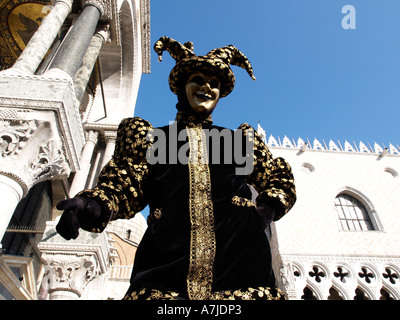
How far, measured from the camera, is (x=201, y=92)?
1.41 metres

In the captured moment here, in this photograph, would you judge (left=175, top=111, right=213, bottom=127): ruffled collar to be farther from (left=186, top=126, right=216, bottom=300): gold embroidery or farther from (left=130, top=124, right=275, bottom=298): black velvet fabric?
(left=130, top=124, right=275, bottom=298): black velvet fabric

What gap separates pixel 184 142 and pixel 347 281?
11490 mm

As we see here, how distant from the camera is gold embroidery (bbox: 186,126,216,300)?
0.93 m

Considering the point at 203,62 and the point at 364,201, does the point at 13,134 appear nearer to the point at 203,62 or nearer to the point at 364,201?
the point at 203,62

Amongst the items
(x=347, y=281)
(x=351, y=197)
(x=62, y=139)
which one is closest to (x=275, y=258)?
(x=347, y=281)

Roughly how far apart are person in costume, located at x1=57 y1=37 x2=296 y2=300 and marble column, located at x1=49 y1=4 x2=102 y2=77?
2.59 m

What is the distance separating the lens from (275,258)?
10.6 meters

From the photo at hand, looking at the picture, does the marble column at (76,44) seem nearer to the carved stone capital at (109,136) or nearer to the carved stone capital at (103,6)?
the carved stone capital at (103,6)

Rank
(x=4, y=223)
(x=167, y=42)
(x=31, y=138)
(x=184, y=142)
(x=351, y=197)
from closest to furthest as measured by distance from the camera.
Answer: (x=184, y=142) < (x=167, y=42) < (x=4, y=223) < (x=31, y=138) < (x=351, y=197)

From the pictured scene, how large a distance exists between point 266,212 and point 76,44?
4000 millimetres

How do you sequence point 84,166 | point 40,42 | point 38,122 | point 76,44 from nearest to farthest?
point 38,122
point 40,42
point 76,44
point 84,166

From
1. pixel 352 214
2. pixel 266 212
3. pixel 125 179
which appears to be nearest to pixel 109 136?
pixel 125 179

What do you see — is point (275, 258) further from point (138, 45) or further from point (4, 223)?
point (4, 223)
